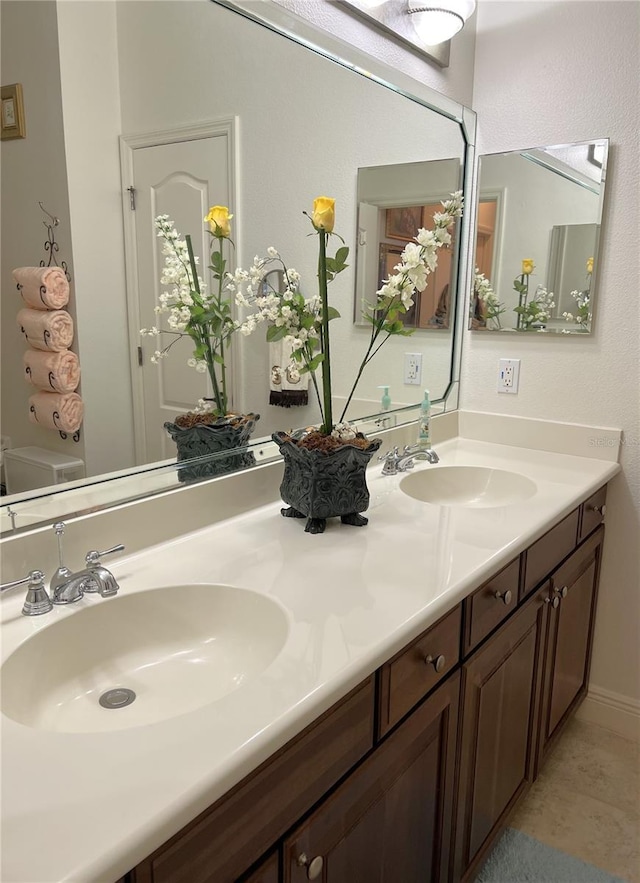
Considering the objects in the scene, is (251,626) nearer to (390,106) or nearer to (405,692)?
(405,692)

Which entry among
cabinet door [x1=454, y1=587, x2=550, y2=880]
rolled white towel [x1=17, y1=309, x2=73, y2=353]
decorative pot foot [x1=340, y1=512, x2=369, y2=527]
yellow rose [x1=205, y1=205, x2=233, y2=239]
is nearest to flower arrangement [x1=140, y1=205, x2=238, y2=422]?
yellow rose [x1=205, y1=205, x2=233, y2=239]

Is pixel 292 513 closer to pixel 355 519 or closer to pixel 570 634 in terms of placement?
pixel 355 519

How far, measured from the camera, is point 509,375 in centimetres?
228

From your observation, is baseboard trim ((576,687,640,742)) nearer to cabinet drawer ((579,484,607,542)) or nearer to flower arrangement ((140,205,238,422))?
cabinet drawer ((579,484,607,542))

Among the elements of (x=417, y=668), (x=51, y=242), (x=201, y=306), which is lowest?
(x=417, y=668)

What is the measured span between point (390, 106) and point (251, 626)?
1.59 metres

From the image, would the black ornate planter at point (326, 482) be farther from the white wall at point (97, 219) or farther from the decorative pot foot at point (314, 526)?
the white wall at point (97, 219)

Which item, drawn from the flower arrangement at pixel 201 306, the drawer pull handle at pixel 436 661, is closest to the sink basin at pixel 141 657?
the drawer pull handle at pixel 436 661

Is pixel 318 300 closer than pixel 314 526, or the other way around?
pixel 314 526

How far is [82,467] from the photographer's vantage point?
1.25 m

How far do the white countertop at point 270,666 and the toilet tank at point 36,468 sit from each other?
0.63 ft

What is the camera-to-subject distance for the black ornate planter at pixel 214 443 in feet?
4.78

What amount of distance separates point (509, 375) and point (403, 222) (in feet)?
2.08

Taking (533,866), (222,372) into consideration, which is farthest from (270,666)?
(533,866)
